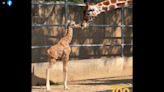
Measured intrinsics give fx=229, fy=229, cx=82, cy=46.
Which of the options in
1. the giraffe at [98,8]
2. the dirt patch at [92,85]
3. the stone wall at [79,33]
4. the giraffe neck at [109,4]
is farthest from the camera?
the stone wall at [79,33]

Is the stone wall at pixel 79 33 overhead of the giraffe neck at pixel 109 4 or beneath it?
beneath

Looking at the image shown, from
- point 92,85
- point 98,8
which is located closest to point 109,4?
point 98,8

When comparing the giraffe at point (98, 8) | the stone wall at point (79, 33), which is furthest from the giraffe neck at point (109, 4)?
the stone wall at point (79, 33)

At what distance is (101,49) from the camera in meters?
6.97

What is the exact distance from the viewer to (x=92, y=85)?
19.2ft

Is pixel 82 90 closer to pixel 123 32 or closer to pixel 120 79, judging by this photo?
pixel 120 79

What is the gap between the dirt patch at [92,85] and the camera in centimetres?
527

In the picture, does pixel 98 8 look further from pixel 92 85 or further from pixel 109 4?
pixel 92 85

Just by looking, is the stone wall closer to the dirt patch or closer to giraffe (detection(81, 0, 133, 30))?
the dirt patch

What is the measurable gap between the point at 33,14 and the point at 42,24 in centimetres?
40

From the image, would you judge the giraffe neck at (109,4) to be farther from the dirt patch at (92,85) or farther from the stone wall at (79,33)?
the dirt patch at (92,85)

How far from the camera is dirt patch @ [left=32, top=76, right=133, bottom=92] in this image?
527 cm

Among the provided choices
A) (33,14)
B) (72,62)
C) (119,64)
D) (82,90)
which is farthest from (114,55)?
(33,14)

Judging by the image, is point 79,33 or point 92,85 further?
point 79,33
